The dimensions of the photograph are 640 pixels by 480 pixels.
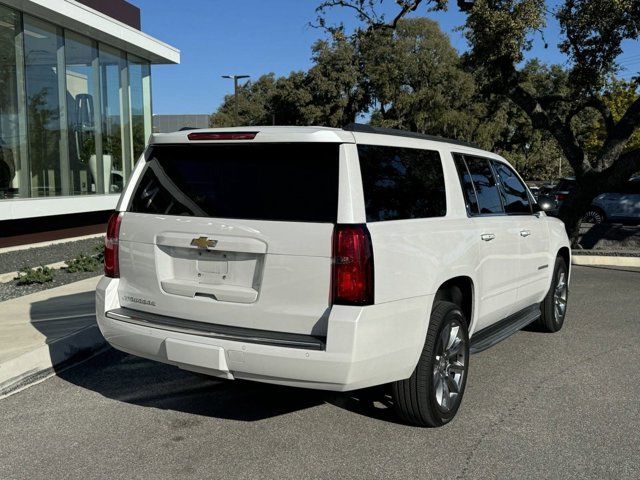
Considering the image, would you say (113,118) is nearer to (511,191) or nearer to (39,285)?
(39,285)

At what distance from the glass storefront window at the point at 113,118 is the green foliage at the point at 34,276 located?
20.9 feet

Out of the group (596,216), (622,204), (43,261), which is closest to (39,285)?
(43,261)

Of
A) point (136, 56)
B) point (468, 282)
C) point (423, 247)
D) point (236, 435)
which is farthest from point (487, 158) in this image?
point (136, 56)

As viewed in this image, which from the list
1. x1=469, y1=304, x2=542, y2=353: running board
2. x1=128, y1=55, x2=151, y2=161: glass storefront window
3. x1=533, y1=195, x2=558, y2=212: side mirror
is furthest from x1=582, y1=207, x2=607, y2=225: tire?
x1=469, y1=304, x2=542, y2=353: running board

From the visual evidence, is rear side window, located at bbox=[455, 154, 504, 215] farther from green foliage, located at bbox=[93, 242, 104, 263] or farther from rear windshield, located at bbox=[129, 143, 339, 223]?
green foliage, located at bbox=[93, 242, 104, 263]

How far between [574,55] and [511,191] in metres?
10.2

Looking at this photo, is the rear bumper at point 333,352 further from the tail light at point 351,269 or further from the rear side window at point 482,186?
the rear side window at point 482,186

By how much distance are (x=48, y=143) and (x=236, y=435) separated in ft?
35.9

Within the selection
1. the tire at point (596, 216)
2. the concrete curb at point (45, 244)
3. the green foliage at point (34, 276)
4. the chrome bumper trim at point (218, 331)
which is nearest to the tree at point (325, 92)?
the tire at point (596, 216)

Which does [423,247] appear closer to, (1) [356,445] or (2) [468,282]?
(2) [468,282]

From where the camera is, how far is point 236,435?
4.16 m

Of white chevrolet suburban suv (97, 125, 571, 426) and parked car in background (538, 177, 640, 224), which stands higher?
white chevrolet suburban suv (97, 125, 571, 426)

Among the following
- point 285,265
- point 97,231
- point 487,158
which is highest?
point 487,158

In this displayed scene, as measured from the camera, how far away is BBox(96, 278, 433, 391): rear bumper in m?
3.50
